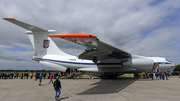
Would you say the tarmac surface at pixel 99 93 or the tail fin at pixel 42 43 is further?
the tail fin at pixel 42 43

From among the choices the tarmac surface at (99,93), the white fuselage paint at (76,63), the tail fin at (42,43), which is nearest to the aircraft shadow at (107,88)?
the tarmac surface at (99,93)

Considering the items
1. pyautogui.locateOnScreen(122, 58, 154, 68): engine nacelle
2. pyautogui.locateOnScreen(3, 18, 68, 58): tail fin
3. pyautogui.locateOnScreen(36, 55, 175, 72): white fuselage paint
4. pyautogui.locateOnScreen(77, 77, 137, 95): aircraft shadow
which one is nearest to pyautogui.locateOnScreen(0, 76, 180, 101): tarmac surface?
pyautogui.locateOnScreen(77, 77, 137, 95): aircraft shadow

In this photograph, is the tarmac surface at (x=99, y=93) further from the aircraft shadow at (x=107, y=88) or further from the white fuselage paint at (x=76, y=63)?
the white fuselage paint at (x=76, y=63)

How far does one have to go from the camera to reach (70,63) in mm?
15477

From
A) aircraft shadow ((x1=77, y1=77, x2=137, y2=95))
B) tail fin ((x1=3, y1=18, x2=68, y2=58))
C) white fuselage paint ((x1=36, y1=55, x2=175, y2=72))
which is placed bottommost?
aircraft shadow ((x1=77, y1=77, x2=137, y2=95))

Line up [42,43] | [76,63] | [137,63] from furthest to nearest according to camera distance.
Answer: [76,63] < [42,43] < [137,63]

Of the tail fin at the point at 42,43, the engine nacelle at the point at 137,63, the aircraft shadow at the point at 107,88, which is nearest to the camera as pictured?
the aircraft shadow at the point at 107,88

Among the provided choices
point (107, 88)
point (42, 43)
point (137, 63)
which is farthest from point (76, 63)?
point (107, 88)

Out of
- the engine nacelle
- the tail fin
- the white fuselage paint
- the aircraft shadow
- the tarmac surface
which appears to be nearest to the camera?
the tarmac surface

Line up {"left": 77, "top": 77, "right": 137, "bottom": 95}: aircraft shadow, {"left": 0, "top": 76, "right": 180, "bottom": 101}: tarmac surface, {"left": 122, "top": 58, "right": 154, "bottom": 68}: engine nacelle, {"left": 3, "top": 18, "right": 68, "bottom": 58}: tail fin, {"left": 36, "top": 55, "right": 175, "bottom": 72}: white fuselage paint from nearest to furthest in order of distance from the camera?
1. {"left": 0, "top": 76, "right": 180, "bottom": 101}: tarmac surface
2. {"left": 77, "top": 77, "right": 137, "bottom": 95}: aircraft shadow
3. {"left": 122, "top": 58, "right": 154, "bottom": 68}: engine nacelle
4. {"left": 3, "top": 18, "right": 68, "bottom": 58}: tail fin
5. {"left": 36, "top": 55, "right": 175, "bottom": 72}: white fuselage paint

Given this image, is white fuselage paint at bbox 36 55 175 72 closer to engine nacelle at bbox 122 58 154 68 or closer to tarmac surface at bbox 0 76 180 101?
engine nacelle at bbox 122 58 154 68

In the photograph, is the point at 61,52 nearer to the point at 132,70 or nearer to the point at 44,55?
the point at 44,55

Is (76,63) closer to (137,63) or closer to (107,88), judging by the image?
(137,63)

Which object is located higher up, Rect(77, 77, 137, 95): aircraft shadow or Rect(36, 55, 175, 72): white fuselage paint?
Rect(36, 55, 175, 72): white fuselage paint
